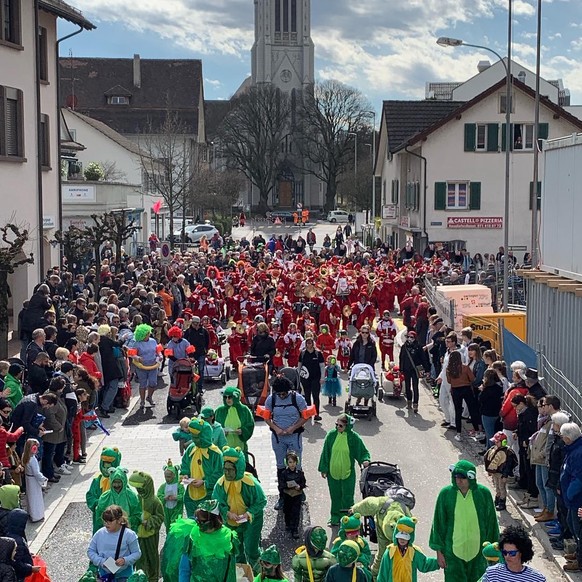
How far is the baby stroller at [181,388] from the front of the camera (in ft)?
57.5

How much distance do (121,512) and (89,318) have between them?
1111 cm

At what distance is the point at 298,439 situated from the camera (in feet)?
42.6

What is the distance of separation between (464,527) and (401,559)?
1090mm

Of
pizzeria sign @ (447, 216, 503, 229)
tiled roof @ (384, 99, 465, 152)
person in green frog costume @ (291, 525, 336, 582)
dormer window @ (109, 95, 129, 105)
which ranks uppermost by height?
dormer window @ (109, 95, 129, 105)

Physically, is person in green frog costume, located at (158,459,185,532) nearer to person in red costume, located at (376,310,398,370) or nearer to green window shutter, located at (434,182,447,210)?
person in red costume, located at (376,310,398,370)

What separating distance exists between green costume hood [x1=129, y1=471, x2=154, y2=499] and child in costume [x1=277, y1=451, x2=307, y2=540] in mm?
2288

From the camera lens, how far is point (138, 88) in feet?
285

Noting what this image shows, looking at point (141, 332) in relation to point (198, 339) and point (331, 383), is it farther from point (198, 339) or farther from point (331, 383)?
point (331, 383)

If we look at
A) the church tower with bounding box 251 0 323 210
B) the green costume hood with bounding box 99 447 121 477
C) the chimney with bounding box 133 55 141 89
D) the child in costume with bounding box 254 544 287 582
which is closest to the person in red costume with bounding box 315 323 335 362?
the green costume hood with bounding box 99 447 121 477

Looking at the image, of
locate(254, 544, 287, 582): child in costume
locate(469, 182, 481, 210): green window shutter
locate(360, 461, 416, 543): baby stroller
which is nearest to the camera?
locate(254, 544, 287, 582): child in costume

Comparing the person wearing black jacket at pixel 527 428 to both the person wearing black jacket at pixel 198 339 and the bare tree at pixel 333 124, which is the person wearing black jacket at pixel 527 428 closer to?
the person wearing black jacket at pixel 198 339

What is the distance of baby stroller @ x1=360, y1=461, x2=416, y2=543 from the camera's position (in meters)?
9.97

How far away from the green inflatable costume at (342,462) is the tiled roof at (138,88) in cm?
7466

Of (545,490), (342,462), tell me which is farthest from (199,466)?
(545,490)
